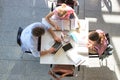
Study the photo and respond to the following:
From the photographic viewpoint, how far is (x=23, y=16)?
5.23 metres

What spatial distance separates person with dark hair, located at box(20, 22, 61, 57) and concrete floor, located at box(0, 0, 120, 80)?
23.1 inches

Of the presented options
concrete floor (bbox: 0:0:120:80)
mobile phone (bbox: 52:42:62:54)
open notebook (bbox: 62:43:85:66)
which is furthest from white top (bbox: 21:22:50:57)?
concrete floor (bbox: 0:0:120:80)

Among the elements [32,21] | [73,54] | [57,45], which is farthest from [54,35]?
[32,21]

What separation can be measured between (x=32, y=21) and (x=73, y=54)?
142cm

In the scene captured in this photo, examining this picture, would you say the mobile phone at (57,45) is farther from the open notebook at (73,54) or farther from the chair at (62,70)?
the chair at (62,70)

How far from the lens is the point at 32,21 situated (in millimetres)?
5199

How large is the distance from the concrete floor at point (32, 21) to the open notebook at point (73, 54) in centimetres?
69

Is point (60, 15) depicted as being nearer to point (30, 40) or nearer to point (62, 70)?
point (30, 40)

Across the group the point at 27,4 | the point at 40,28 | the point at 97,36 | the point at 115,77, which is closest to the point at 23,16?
the point at 27,4

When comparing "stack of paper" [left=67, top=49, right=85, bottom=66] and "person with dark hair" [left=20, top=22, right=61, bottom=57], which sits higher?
"person with dark hair" [left=20, top=22, right=61, bottom=57]

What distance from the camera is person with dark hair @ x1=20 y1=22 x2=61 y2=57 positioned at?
13.2 feet

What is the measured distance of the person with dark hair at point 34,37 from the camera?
158 inches

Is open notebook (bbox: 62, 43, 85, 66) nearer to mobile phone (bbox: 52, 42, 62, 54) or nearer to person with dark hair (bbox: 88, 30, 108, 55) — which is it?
mobile phone (bbox: 52, 42, 62, 54)

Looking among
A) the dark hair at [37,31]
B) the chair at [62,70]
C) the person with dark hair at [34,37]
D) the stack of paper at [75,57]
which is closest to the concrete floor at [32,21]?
the chair at [62,70]
